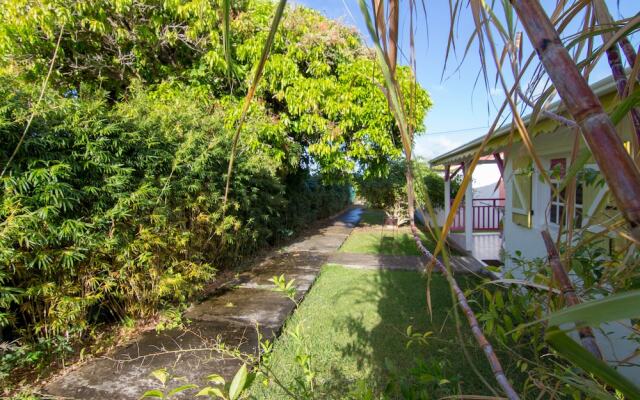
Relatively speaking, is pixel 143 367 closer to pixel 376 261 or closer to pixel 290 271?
pixel 290 271

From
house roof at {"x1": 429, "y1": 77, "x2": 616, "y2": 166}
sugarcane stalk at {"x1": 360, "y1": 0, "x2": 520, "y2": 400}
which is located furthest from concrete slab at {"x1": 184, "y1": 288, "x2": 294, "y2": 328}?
sugarcane stalk at {"x1": 360, "y1": 0, "x2": 520, "y2": 400}

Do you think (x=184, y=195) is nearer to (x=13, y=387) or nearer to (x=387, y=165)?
(x=13, y=387)

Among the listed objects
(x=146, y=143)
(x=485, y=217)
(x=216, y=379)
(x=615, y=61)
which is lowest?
(x=485, y=217)

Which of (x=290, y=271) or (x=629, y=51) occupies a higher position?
(x=629, y=51)

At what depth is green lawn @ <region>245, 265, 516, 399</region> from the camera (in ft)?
8.30

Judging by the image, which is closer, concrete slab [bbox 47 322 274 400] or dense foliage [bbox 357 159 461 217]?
concrete slab [bbox 47 322 274 400]

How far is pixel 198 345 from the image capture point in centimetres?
333

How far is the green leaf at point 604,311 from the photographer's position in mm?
266

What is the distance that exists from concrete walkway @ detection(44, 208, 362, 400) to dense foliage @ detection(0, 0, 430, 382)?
395 mm

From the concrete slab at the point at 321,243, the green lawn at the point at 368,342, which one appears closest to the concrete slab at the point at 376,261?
the concrete slab at the point at 321,243

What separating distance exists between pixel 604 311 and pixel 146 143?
4140 mm

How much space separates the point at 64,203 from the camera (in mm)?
2701

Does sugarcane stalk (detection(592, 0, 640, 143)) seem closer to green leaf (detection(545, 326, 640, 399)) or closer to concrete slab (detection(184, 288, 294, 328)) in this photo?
green leaf (detection(545, 326, 640, 399))

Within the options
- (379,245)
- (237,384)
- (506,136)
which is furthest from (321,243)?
(237,384)
